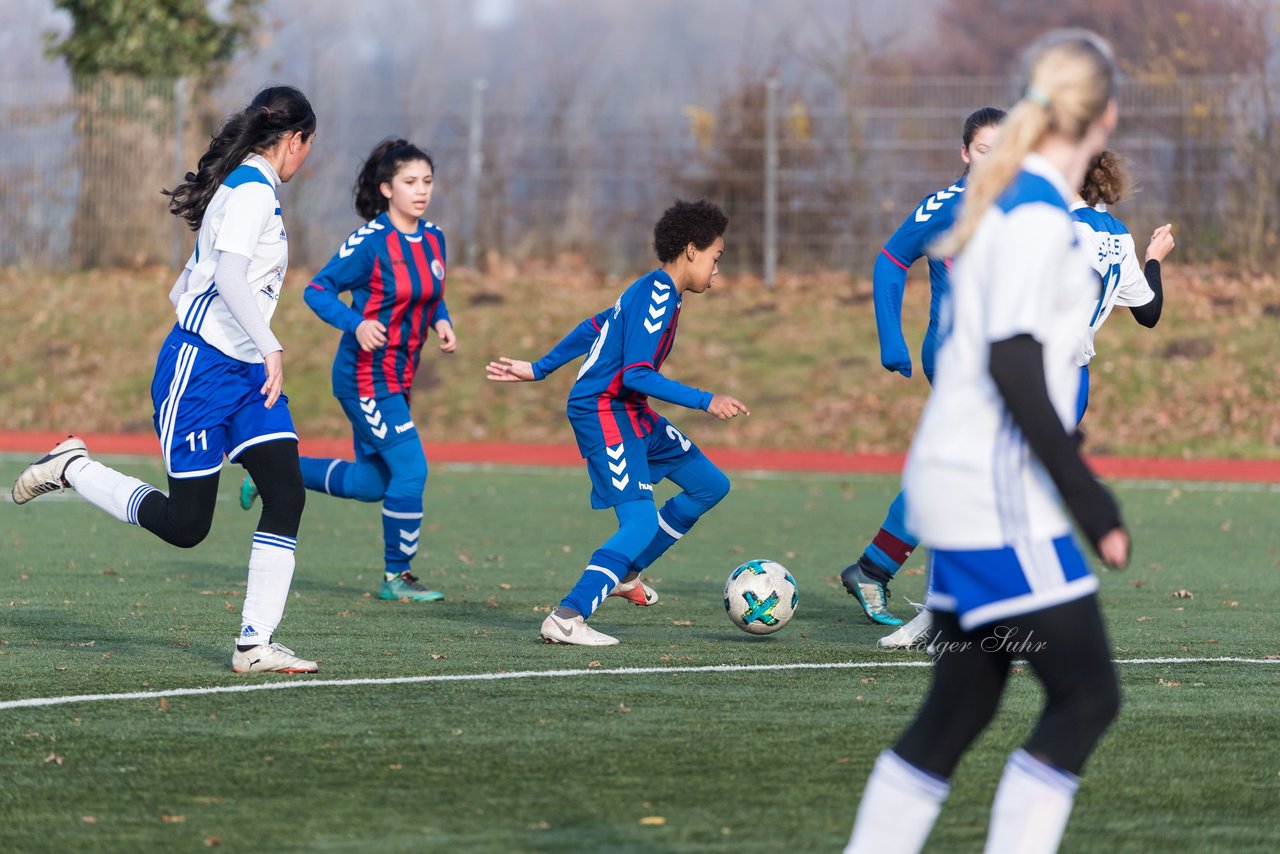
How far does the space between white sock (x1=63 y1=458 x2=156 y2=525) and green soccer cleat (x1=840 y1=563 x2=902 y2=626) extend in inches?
118

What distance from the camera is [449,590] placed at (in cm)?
905

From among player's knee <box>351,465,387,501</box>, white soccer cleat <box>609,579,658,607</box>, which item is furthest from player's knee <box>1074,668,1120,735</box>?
player's knee <box>351,465,387,501</box>

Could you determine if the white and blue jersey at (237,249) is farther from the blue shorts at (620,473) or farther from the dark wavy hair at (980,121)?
the dark wavy hair at (980,121)

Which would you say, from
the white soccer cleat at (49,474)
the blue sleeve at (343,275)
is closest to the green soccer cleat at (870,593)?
the blue sleeve at (343,275)

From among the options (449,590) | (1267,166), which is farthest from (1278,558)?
(1267,166)

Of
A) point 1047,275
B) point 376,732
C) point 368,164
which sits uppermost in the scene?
point 368,164

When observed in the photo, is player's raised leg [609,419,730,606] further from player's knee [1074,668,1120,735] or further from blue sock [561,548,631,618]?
player's knee [1074,668,1120,735]

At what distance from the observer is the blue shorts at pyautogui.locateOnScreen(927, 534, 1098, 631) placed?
316cm

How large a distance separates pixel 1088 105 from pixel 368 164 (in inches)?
249

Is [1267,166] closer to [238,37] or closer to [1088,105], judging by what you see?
[238,37]

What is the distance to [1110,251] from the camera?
7.06 m

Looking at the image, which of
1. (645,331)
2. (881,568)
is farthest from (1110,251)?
(645,331)

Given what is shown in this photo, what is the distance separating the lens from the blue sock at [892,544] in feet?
24.5

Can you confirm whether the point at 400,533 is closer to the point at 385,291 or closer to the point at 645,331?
the point at 385,291
